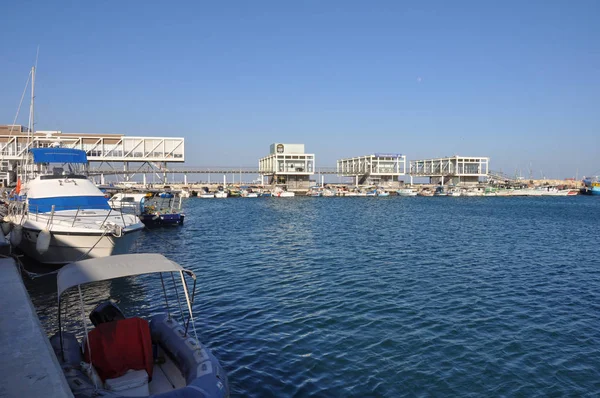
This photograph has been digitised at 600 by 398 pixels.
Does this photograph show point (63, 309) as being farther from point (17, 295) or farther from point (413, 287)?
point (413, 287)

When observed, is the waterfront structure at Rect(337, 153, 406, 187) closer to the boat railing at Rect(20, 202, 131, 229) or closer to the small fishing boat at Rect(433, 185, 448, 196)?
the small fishing boat at Rect(433, 185, 448, 196)

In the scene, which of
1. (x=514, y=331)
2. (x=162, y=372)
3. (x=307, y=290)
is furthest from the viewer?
(x=307, y=290)

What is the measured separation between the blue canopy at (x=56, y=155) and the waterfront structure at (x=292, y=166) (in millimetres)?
122328

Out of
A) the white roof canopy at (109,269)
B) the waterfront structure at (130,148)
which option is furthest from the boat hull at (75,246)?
the waterfront structure at (130,148)

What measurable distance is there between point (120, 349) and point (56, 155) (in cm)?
2384

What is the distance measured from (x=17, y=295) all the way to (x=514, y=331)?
15388mm

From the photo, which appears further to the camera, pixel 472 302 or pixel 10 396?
pixel 472 302

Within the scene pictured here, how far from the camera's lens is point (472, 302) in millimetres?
17312

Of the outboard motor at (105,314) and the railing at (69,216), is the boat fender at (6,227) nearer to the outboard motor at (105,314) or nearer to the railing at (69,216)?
the railing at (69,216)

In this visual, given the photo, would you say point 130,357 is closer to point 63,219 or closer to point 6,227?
point 63,219

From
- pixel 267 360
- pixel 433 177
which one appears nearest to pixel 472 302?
pixel 267 360

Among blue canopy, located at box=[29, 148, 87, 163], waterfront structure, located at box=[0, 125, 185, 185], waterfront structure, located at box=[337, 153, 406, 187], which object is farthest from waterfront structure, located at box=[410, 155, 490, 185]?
blue canopy, located at box=[29, 148, 87, 163]

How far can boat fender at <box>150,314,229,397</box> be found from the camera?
771cm

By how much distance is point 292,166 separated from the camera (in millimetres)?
155000
